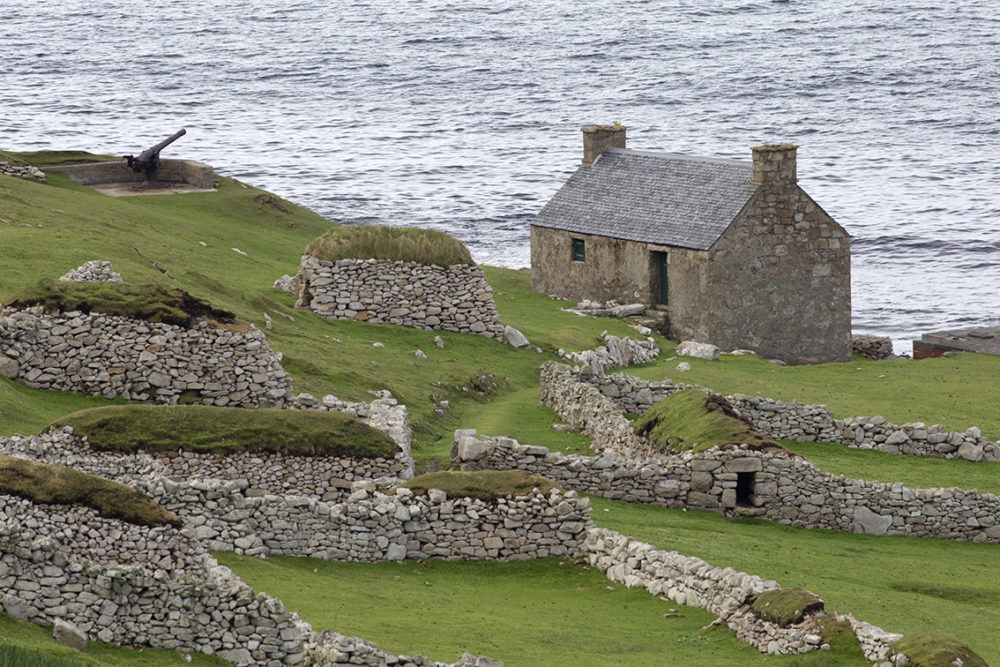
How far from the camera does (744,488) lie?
29.7 m

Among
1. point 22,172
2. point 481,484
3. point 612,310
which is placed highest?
point 22,172

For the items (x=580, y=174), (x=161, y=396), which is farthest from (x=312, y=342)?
(x=580, y=174)

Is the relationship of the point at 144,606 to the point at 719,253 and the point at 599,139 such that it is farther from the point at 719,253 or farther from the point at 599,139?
the point at 599,139

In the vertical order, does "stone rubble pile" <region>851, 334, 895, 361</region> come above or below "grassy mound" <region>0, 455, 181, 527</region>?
below

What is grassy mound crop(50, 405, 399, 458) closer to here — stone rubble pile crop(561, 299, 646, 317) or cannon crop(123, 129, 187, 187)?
stone rubble pile crop(561, 299, 646, 317)

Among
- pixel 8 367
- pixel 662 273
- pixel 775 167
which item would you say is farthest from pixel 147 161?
pixel 8 367

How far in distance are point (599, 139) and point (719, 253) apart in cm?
890

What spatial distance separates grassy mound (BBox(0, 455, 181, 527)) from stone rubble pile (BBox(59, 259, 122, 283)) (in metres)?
14.5

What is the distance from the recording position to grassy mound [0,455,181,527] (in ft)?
62.0

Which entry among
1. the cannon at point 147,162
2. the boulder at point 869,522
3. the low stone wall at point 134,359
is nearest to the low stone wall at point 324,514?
the low stone wall at point 134,359

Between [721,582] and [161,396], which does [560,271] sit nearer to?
[161,396]

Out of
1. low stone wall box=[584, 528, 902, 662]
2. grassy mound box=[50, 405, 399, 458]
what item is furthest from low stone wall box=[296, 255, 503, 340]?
low stone wall box=[584, 528, 902, 662]

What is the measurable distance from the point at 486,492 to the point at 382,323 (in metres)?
19.5

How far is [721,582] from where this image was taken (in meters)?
21.1
